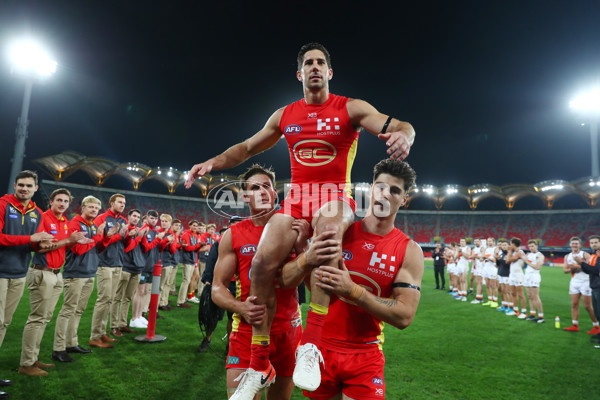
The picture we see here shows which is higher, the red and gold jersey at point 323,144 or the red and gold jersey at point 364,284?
the red and gold jersey at point 323,144

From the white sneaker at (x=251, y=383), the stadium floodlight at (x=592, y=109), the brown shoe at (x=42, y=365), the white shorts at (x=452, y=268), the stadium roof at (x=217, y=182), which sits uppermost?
the stadium floodlight at (x=592, y=109)

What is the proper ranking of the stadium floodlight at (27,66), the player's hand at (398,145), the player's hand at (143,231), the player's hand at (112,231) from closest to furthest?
the player's hand at (398,145) < the player's hand at (112,231) < the player's hand at (143,231) < the stadium floodlight at (27,66)

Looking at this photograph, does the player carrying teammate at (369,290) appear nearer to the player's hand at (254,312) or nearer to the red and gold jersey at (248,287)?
the player's hand at (254,312)

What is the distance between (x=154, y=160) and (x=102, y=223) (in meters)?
47.5

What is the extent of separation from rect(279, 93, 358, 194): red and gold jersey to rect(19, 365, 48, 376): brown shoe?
572 cm

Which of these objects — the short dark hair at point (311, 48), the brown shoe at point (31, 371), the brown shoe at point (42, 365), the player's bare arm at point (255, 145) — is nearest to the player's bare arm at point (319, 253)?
the player's bare arm at point (255, 145)

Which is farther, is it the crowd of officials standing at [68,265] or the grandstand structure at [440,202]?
the grandstand structure at [440,202]

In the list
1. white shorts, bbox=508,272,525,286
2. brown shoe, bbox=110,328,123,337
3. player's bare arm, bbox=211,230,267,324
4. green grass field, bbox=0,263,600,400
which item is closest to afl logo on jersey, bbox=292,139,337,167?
player's bare arm, bbox=211,230,267,324

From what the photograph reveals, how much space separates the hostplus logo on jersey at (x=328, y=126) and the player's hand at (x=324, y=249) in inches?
42.0

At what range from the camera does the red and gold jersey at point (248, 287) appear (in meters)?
3.45

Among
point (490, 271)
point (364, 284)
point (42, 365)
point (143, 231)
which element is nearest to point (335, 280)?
point (364, 284)

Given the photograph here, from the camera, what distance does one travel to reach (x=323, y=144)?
10.7 feet

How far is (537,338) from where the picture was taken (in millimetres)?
9773

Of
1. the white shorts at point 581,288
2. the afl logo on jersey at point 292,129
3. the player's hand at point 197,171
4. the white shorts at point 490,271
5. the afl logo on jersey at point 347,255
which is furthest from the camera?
the white shorts at point 490,271
